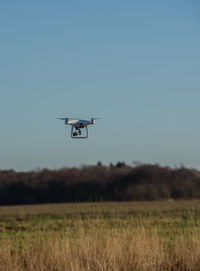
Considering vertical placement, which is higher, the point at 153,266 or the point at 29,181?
the point at 29,181

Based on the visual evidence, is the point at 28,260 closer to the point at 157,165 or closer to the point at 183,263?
the point at 183,263

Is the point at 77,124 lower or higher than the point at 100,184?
lower

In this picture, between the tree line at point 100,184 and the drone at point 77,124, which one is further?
the tree line at point 100,184

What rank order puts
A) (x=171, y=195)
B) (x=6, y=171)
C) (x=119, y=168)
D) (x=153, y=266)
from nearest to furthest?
(x=153, y=266) → (x=171, y=195) → (x=119, y=168) → (x=6, y=171)

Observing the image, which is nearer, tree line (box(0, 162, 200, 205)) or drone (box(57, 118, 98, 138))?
drone (box(57, 118, 98, 138))

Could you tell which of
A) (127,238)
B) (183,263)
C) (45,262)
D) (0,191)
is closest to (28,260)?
(45,262)

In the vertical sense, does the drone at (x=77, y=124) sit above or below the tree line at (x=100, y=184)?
below

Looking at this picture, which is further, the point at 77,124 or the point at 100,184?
the point at 100,184

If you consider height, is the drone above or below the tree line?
below
